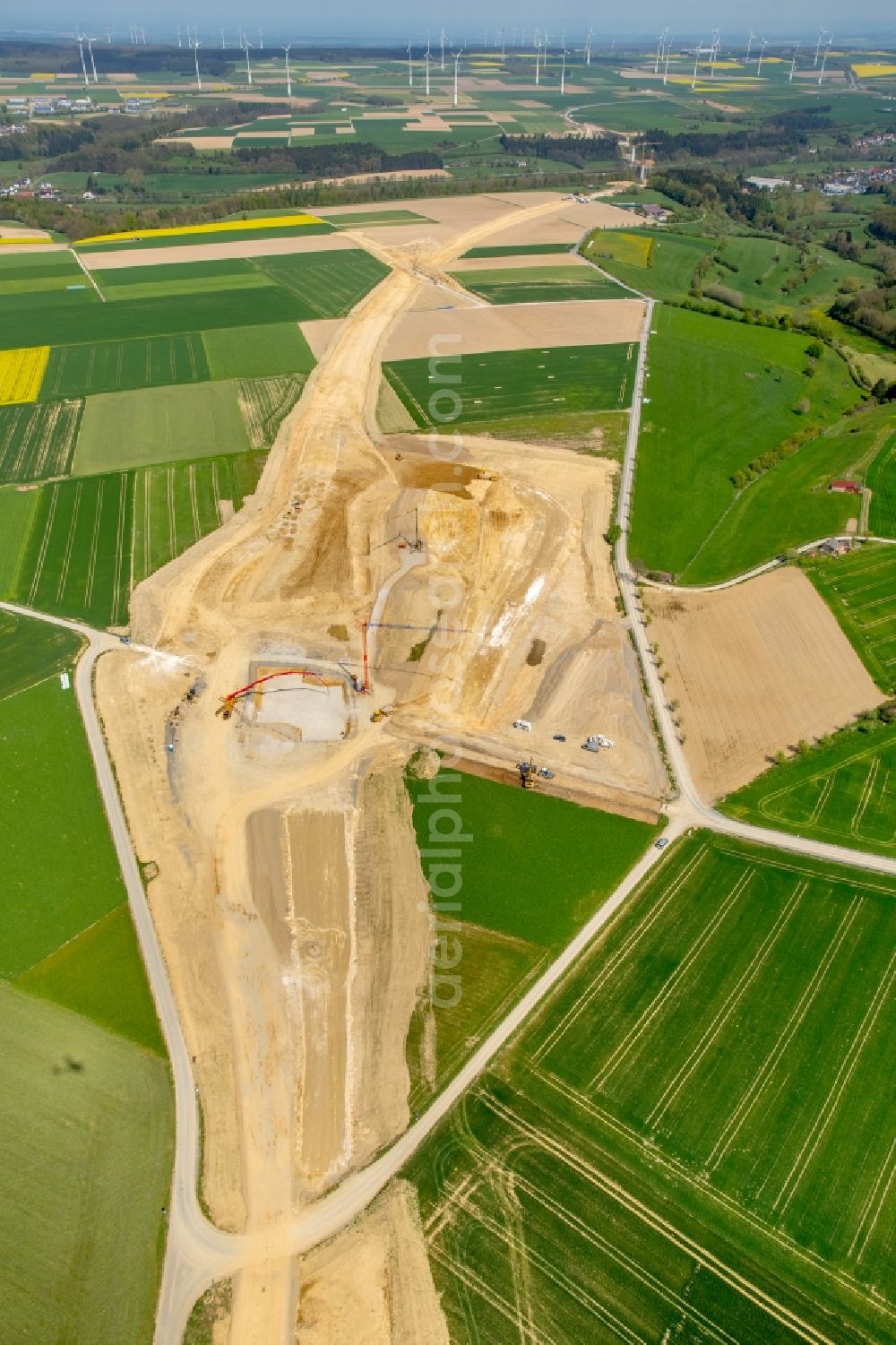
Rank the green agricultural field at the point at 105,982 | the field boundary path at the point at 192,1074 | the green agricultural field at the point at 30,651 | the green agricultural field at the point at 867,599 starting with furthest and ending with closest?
the green agricultural field at the point at 867,599 → the green agricultural field at the point at 30,651 → the green agricultural field at the point at 105,982 → the field boundary path at the point at 192,1074

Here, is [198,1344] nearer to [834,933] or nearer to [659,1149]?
[659,1149]

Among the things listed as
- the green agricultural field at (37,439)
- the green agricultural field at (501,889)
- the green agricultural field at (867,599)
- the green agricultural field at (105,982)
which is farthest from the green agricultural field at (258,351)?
the green agricultural field at (105,982)

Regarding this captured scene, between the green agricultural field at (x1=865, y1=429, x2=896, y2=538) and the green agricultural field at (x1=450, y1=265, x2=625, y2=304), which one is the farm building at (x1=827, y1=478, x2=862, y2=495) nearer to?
the green agricultural field at (x1=865, y1=429, x2=896, y2=538)

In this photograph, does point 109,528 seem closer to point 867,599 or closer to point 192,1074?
point 192,1074

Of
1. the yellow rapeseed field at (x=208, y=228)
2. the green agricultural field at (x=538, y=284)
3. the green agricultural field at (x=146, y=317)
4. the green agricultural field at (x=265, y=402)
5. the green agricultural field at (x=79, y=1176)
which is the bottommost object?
the green agricultural field at (x=79, y=1176)

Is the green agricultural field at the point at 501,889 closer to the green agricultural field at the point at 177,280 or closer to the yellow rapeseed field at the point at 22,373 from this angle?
the yellow rapeseed field at the point at 22,373

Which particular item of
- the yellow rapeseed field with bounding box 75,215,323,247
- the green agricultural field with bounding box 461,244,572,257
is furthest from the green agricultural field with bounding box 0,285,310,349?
the yellow rapeseed field with bounding box 75,215,323,247

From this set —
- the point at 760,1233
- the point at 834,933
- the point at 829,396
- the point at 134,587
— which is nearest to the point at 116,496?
the point at 134,587
